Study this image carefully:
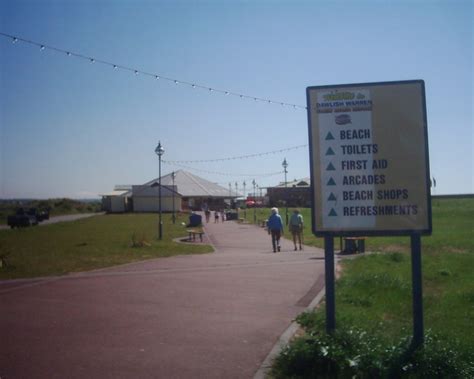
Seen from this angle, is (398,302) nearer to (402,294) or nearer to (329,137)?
(402,294)

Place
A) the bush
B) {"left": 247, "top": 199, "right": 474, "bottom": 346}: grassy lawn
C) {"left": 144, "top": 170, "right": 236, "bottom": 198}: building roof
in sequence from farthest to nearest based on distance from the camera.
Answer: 1. {"left": 144, "top": 170, "right": 236, "bottom": 198}: building roof
2. {"left": 247, "top": 199, "right": 474, "bottom": 346}: grassy lawn
3. the bush

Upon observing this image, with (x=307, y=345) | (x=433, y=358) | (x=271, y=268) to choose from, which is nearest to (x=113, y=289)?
(x=271, y=268)

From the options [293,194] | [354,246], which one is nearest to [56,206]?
[293,194]

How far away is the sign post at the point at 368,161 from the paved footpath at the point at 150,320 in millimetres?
1620

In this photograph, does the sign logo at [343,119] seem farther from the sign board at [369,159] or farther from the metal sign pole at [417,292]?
the metal sign pole at [417,292]

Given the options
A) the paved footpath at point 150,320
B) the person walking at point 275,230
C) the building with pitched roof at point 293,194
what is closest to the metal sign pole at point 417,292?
the paved footpath at point 150,320

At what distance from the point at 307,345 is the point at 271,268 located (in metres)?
7.87

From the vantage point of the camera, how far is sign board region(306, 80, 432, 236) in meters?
5.80

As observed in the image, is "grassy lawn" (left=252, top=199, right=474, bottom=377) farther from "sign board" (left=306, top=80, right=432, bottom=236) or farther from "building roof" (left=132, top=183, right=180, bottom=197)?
"building roof" (left=132, top=183, right=180, bottom=197)

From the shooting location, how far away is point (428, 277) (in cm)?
1138

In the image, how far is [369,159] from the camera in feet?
19.3

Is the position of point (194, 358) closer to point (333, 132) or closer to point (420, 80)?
point (333, 132)

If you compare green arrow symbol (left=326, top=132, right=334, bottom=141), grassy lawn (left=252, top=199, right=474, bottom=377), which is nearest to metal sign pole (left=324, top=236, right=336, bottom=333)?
grassy lawn (left=252, top=199, right=474, bottom=377)

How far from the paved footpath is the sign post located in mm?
1620
